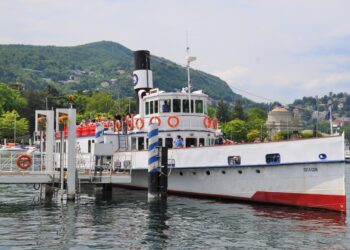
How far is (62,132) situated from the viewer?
27547mm

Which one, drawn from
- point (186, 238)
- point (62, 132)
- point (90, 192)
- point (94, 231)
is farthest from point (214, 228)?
point (90, 192)

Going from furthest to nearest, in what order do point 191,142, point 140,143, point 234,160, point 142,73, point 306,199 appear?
point 142,73 < point 140,143 < point 191,142 < point 234,160 < point 306,199

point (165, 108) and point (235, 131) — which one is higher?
point (235, 131)

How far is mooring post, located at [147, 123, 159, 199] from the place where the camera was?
2823 cm

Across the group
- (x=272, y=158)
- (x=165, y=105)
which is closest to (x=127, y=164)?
(x=165, y=105)

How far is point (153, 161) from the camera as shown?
92.7ft

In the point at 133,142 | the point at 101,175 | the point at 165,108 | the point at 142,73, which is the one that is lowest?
the point at 101,175

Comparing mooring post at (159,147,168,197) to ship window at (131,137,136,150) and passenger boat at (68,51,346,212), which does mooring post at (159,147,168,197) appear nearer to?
passenger boat at (68,51,346,212)

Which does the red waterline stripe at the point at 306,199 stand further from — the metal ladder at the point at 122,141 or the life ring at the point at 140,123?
the metal ladder at the point at 122,141

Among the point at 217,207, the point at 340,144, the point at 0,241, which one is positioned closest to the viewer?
the point at 0,241

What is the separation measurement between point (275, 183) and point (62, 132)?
10489mm

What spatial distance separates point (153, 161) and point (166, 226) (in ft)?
23.0

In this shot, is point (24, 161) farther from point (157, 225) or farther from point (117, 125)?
point (157, 225)

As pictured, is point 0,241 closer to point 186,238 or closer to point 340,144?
point 186,238
